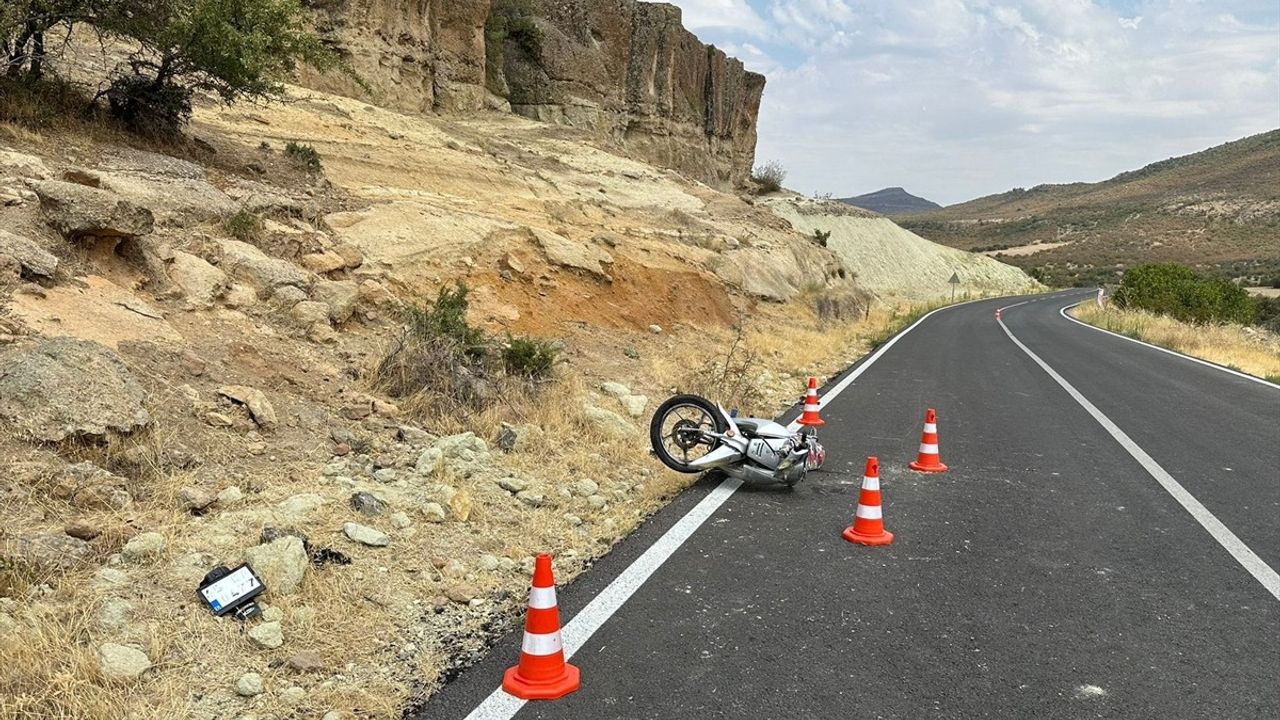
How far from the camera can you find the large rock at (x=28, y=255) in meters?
6.08

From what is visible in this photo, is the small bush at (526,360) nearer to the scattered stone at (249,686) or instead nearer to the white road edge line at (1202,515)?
the scattered stone at (249,686)

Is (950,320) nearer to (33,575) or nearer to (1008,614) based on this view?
(1008,614)

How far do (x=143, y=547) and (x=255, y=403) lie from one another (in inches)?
76.1

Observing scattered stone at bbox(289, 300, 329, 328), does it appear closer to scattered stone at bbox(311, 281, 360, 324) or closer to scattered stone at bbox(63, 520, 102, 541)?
scattered stone at bbox(311, 281, 360, 324)

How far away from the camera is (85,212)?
6.83 metres

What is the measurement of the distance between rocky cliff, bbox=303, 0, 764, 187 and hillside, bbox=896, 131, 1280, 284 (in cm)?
5401

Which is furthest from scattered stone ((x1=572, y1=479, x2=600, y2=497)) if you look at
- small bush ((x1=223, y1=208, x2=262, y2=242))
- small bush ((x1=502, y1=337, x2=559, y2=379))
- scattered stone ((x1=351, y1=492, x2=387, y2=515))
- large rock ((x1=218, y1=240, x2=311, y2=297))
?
small bush ((x1=223, y1=208, x2=262, y2=242))

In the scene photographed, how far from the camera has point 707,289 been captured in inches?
685

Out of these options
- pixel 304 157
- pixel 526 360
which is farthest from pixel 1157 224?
pixel 526 360

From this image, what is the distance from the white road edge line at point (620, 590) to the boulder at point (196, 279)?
4833 millimetres

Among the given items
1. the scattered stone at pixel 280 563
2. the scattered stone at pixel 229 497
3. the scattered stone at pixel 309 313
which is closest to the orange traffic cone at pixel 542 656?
the scattered stone at pixel 280 563

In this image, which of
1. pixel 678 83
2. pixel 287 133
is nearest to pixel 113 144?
pixel 287 133

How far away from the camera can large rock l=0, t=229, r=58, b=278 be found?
19.9 ft

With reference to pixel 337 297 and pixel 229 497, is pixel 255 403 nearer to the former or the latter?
pixel 229 497
